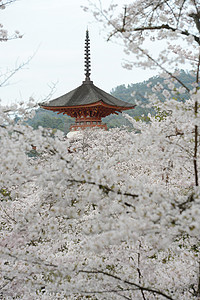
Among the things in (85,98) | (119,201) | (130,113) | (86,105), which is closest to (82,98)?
(85,98)

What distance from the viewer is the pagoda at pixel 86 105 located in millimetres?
14188

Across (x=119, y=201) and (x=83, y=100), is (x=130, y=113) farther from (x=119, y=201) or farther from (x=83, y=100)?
(x=119, y=201)

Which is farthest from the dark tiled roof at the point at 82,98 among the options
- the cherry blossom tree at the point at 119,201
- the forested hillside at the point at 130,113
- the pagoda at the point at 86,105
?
the cherry blossom tree at the point at 119,201

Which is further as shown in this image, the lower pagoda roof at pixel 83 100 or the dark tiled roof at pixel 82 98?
the dark tiled roof at pixel 82 98

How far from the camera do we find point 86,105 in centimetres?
1404

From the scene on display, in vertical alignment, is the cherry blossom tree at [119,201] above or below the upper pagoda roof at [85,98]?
below

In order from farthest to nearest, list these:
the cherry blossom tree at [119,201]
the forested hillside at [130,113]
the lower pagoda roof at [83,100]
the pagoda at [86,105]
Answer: the pagoda at [86,105] < the lower pagoda roof at [83,100] < the forested hillside at [130,113] < the cherry blossom tree at [119,201]

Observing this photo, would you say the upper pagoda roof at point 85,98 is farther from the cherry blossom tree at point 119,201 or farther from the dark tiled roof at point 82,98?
the cherry blossom tree at point 119,201

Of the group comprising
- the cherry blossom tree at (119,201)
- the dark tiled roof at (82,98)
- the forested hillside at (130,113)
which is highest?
the dark tiled roof at (82,98)

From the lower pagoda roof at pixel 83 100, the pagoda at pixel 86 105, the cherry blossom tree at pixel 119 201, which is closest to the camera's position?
the cherry blossom tree at pixel 119 201

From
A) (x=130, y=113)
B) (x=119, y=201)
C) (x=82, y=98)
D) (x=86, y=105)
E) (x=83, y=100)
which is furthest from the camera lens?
(x=130, y=113)

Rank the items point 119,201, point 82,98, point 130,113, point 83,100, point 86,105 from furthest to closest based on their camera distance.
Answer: point 130,113 → point 82,98 → point 83,100 → point 86,105 → point 119,201

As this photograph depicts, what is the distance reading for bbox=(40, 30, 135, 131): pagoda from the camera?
46.5ft

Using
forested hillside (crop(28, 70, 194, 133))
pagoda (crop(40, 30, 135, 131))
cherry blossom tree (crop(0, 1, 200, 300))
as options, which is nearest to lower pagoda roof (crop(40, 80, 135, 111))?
pagoda (crop(40, 30, 135, 131))
